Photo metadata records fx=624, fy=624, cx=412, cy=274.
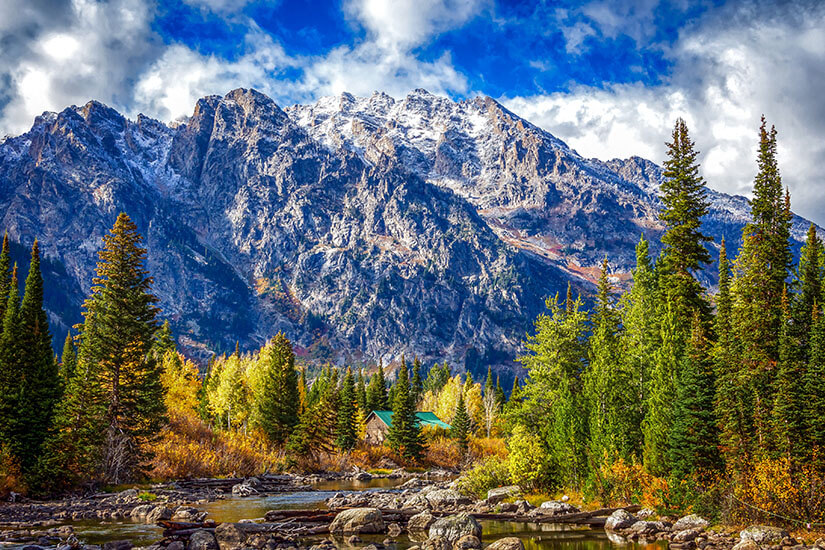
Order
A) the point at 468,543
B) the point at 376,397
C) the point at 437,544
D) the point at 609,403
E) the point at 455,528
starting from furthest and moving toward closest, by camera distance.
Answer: the point at 376,397
the point at 609,403
the point at 455,528
the point at 468,543
the point at 437,544

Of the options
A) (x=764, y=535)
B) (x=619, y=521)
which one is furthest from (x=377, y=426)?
(x=764, y=535)

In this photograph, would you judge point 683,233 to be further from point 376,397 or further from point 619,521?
point 376,397

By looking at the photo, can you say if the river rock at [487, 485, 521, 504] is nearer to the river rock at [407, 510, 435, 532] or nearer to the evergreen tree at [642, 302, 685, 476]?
the river rock at [407, 510, 435, 532]

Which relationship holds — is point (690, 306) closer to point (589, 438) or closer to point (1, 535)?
point (589, 438)

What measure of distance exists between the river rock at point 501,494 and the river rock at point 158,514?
931 inches

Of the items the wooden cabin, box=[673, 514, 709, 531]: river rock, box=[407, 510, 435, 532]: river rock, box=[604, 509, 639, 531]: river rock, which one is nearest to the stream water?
box=[604, 509, 639, 531]: river rock

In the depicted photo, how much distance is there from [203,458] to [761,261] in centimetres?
5471

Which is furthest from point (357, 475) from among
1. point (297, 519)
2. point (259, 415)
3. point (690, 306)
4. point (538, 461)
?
point (690, 306)

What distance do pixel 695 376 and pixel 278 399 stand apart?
5787cm

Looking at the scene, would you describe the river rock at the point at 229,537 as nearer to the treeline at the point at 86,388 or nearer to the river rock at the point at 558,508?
the treeline at the point at 86,388

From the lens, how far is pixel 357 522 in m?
37.7

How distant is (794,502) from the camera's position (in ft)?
109

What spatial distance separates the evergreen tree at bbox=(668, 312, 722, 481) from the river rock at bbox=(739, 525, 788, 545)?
20.1ft

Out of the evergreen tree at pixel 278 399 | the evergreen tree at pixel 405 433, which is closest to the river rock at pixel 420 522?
the evergreen tree at pixel 278 399
